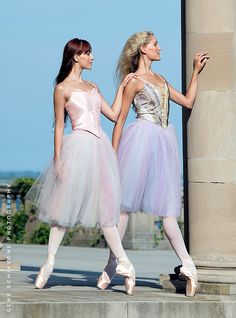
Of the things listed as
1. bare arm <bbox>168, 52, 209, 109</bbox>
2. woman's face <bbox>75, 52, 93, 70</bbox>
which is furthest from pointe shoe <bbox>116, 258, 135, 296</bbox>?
woman's face <bbox>75, 52, 93, 70</bbox>

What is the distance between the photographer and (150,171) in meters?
12.5

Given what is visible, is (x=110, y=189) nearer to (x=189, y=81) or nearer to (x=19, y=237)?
(x=189, y=81)

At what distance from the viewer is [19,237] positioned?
27781mm

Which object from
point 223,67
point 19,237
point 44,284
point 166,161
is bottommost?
point 44,284

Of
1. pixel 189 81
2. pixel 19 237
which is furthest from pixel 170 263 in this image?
pixel 189 81

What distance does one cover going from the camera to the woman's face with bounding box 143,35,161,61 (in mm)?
12641

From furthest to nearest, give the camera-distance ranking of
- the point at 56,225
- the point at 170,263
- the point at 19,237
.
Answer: the point at 19,237, the point at 170,263, the point at 56,225

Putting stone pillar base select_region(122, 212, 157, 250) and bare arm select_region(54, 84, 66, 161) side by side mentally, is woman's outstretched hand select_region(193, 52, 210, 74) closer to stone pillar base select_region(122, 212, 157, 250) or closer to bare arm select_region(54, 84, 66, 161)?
bare arm select_region(54, 84, 66, 161)

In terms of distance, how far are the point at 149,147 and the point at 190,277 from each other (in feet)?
3.85

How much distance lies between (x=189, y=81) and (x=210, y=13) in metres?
0.62

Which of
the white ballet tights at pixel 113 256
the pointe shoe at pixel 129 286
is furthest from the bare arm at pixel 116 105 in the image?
the pointe shoe at pixel 129 286

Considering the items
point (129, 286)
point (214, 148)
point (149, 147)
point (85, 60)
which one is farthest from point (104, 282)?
point (85, 60)

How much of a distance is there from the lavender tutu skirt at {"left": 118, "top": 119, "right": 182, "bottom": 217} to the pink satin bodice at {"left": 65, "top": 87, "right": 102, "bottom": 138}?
16.8 inches

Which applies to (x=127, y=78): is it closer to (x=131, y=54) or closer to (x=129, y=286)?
(x=131, y=54)
